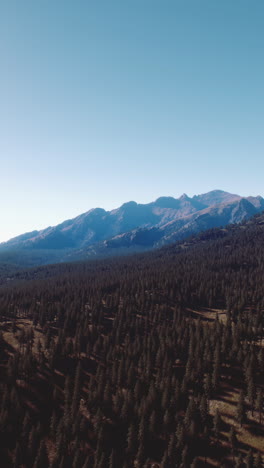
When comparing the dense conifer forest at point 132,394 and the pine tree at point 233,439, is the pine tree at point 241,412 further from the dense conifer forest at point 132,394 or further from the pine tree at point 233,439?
the pine tree at point 233,439

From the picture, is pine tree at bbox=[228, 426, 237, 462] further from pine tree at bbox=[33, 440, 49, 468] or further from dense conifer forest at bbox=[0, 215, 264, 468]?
pine tree at bbox=[33, 440, 49, 468]

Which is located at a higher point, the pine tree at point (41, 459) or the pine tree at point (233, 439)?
the pine tree at point (41, 459)

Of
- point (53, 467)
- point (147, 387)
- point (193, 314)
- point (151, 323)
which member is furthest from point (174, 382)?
point (193, 314)

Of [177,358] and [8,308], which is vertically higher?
[8,308]

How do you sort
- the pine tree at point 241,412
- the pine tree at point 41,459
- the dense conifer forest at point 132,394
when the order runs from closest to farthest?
the pine tree at point 41,459
the dense conifer forest at point 132,394
the pine tree at point 241,412

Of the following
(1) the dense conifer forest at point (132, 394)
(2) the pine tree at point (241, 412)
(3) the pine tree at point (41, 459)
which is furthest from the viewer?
(2) the pine tree at point (241, 412)

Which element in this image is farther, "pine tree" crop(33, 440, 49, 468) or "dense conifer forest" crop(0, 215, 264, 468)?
"dense conifer forest" crop(0, 215, 264, 468)

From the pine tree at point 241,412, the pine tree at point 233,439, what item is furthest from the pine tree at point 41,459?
the pine tree at point 241,412

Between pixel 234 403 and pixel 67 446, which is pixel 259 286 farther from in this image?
pixel 67 446

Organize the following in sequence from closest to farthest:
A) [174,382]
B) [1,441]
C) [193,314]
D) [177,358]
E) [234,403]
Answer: [1,441] < [234,403] < [174,382] < [177,358] < [193,314]

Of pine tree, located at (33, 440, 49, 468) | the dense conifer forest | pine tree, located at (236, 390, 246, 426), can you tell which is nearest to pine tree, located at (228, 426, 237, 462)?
the dense conifer forest

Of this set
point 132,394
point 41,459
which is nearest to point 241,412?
point 132,394
